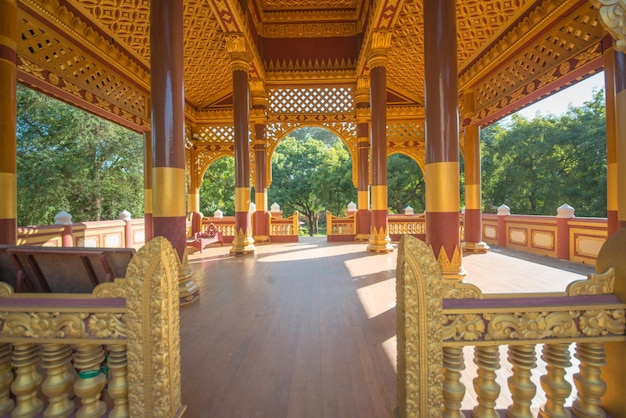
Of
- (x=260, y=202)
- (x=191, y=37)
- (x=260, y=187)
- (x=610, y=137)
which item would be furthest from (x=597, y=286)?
(x=260, y=187)

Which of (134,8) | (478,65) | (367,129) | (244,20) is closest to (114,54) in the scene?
(134,8)

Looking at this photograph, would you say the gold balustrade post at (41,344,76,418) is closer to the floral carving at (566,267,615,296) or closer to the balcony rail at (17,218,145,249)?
the floral carving at (566,267,615,296)

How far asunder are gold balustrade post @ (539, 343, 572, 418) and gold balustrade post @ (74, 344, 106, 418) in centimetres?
197

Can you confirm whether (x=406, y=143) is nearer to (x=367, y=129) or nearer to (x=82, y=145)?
(x=367, y=129)

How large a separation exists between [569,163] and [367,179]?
1189cm

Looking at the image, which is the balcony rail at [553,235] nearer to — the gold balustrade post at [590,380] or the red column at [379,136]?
the red column at [379,136]

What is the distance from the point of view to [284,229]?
9953 mm

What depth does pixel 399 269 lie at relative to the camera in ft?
4.62

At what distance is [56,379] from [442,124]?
4157 millimetres

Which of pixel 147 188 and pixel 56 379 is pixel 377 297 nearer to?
pixel 56 379

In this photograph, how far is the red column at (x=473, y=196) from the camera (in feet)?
23.8

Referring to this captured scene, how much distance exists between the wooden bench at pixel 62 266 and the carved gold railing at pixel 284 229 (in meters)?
8.26

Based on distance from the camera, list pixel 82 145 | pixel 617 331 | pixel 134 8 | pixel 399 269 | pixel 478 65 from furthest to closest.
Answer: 1. pixel 82 145
2. pixel 478 65
3. pixel 134 8
4. pixel 399 269
5. pixel 617 331

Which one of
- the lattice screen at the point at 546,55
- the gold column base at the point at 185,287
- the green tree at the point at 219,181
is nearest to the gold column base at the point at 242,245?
the gold column base at the point at 185,287
